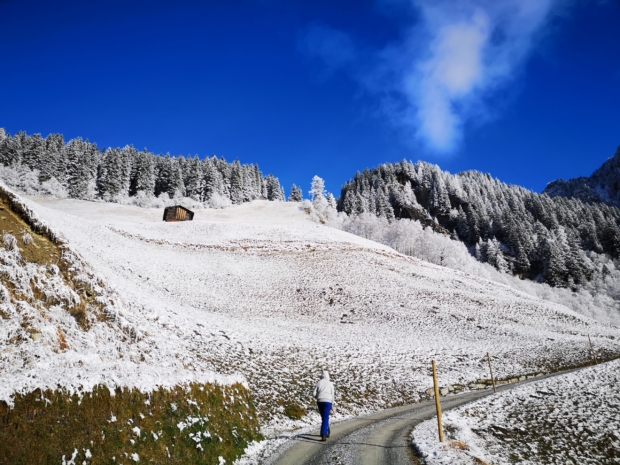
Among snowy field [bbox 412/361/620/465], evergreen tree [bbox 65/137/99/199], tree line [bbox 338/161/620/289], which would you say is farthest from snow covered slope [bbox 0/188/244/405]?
tree line [bbox 338/161/620/289]

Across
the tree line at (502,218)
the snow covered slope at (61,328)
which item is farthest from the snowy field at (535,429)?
the tree line at (502,218)

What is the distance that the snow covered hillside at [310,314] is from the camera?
54.1ft

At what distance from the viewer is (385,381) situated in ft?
60.4

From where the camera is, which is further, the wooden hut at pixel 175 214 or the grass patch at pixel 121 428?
the wooden hut at pixel 175 214

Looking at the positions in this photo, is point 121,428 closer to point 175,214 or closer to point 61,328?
point 61,328

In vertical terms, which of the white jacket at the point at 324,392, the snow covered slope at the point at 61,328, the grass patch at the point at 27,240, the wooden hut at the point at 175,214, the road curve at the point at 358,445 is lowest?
the road curve at the point at 358,445

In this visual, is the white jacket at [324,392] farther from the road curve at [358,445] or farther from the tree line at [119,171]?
the tree line at [119,171]

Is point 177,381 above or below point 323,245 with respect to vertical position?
below

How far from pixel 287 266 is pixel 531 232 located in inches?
4953

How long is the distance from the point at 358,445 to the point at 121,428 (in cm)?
609

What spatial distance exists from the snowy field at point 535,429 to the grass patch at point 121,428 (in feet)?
16.6

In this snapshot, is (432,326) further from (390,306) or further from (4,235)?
(4,235)

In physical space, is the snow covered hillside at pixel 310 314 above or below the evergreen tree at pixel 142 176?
below

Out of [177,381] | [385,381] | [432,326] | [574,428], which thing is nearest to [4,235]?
[177,381]
